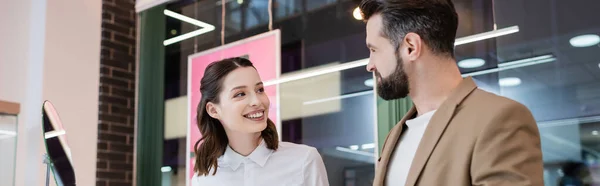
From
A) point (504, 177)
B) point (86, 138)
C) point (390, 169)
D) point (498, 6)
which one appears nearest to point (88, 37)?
point (86, 138)

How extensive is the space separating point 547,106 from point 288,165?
1469mm

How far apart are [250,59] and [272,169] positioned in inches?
92.8

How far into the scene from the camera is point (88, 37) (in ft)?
17.8

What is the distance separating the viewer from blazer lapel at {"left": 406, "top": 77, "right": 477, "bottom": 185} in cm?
153

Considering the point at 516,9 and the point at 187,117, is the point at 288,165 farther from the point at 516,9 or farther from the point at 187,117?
the point at 187,117

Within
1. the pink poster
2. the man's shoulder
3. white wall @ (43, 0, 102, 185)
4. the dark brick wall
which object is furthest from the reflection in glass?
the man's shoulder

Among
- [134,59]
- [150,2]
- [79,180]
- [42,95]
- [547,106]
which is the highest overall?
[150,2]

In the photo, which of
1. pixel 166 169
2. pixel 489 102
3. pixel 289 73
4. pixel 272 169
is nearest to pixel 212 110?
pixel 272 169

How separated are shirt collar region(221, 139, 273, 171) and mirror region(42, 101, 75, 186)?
137cm

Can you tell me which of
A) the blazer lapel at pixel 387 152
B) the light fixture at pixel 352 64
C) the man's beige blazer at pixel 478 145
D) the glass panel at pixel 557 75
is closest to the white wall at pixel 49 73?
the light fixture at pixel 352 64

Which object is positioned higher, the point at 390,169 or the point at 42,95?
the point at 42,95

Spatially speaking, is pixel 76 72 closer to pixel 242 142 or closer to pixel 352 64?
pixel 352 64

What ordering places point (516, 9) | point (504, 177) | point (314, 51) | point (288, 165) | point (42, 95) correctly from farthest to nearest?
point (42, 95) < point (314, 51) < point (516, 9) < point (288, 165) < point (504, 177)

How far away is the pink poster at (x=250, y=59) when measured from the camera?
15.3 ft
